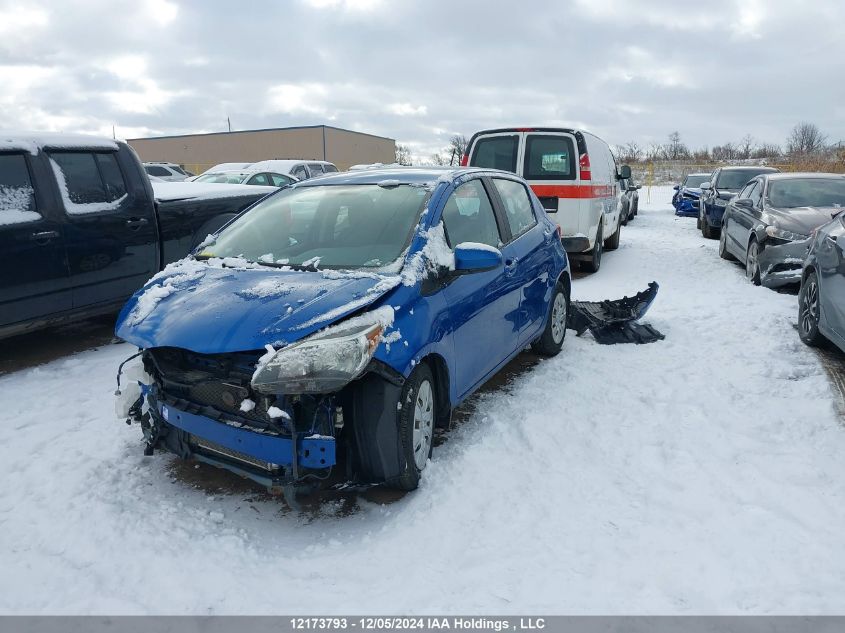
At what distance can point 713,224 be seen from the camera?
14.1 metres

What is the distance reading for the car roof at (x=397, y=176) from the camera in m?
4.33

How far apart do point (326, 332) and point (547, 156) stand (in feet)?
23.6

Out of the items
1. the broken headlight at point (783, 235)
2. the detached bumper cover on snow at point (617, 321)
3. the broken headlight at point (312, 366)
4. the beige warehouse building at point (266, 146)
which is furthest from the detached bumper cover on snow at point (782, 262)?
the beige warehouse building at point (266, 146)

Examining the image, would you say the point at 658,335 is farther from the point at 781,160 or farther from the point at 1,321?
the point at 781,160

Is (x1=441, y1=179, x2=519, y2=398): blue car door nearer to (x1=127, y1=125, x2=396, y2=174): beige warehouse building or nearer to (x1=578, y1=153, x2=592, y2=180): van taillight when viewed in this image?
(x1=578, y1=153, x2=592, y2=180): van taillight

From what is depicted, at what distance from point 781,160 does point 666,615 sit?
47.9 meters

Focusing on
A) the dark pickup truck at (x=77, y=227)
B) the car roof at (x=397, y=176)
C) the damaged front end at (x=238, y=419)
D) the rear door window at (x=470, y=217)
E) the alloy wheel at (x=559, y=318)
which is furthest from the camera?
the alloy wheel at (x=559, y=318)

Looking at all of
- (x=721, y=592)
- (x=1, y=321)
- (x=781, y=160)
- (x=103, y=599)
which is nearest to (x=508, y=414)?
(x=721, y=592)

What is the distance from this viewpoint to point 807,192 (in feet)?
30.8

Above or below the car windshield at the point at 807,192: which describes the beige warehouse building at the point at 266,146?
above

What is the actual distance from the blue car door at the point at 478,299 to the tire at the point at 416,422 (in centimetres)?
34

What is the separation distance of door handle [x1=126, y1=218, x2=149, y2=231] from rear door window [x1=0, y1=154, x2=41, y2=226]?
2.79ft

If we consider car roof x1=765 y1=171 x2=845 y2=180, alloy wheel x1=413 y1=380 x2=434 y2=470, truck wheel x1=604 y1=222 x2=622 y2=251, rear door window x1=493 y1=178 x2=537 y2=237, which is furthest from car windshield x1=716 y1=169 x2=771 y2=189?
alloy wheel x1=413 y1=380 x2=434 y2=470

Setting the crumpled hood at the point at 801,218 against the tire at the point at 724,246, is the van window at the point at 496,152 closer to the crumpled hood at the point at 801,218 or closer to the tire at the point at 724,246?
the crumpled hood at the point at 801,218
